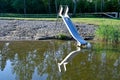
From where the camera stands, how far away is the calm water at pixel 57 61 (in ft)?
42.5

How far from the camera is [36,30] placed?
2588 cm

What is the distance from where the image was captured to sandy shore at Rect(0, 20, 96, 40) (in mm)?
24084

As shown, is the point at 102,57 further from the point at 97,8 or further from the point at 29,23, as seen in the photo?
the point at 97,8

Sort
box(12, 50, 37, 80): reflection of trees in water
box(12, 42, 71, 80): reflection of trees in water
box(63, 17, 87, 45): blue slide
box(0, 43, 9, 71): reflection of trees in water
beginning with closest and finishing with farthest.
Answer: box(12, 50, 37, 80): reflection of trees in water < box(12, 42, 71, 80): reflection of trees in water < box(0, 43, 9, 71): reflection of trees in water < box(63, 17, 87, 45): blue slide

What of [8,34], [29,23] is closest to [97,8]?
[29,23]

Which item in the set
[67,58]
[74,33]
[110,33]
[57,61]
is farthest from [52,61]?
[110,33]

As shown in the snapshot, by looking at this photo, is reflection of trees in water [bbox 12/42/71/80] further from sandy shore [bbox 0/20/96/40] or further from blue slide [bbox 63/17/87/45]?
sandy shore [bbox 0/20/96/40]

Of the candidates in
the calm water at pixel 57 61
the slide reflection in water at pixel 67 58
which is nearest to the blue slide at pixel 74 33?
the calm water at pixel 57 61

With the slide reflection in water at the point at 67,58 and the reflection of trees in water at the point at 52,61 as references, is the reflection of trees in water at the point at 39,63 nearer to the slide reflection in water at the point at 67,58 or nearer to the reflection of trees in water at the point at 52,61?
the reflection of trees in water at the point at 52,61

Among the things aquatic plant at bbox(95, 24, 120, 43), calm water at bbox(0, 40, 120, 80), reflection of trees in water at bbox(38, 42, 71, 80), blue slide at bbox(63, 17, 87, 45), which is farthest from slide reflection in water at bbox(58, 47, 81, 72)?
aquatic plant at bbox(95, 24, 120, 43)

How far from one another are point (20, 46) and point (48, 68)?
657cm

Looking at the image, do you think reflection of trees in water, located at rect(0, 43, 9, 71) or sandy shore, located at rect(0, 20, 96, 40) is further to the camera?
sandy shore, located at rect(0, 20, 96, 40)

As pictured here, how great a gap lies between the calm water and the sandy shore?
6.67ft

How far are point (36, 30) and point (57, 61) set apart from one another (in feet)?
33.8
